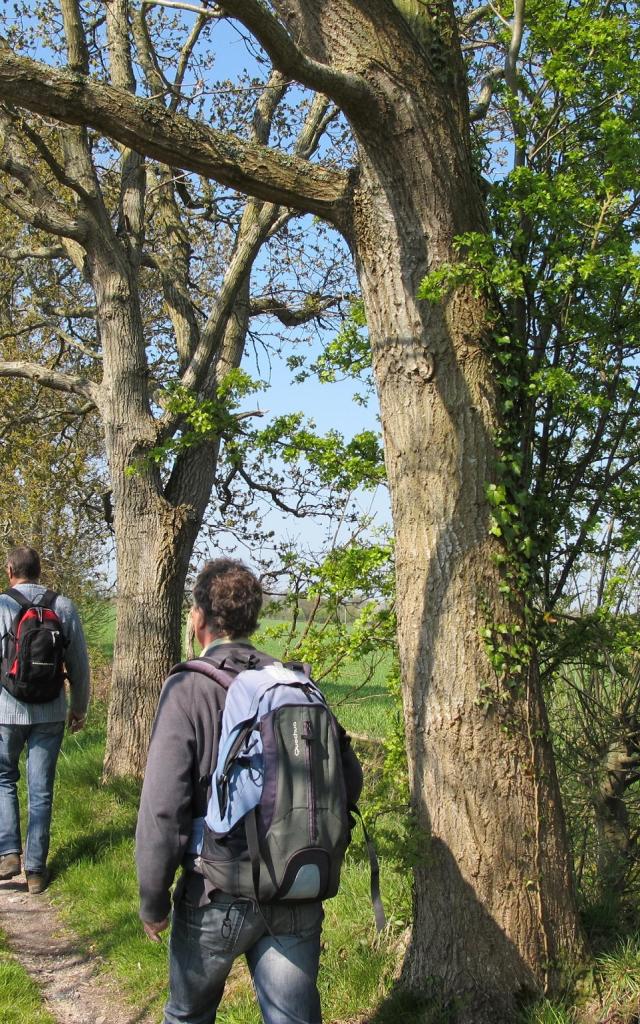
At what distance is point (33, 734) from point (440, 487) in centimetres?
386

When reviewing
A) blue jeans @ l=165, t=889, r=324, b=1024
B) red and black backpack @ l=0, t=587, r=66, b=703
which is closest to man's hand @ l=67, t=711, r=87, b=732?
red and black backpack @ l=0, t=587, r=66, b=703

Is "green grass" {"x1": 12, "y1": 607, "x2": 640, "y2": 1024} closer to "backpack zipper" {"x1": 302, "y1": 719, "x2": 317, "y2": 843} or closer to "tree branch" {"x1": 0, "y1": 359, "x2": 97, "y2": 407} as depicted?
"backpack zipper" {"x1": 302, "y1": 719, "x2": 317, "y2": 843}

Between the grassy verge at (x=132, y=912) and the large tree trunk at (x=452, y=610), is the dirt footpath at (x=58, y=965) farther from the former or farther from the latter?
the large tree trunk at (x=452, y=610)

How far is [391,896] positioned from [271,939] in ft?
7.33

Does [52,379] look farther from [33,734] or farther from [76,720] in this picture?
[33,734]

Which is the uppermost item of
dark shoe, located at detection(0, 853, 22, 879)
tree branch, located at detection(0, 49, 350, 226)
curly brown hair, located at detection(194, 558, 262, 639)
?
tree branch, located at detection(0, 49, 350, 226)

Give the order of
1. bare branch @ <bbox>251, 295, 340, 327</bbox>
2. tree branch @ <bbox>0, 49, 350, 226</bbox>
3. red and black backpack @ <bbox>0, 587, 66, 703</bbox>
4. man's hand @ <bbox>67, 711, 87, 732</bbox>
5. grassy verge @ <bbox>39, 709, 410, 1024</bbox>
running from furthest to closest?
bare branch @ <bbox>251, 295, 340, 327</bbox> < man's hand @ <bbox>67, 711, 87, 732</bbox> < red and black backpack @ <bbox>0, 587, 66, 703</bbox> < grassy verge @ <bbox>39, 709, 410, 1024</bbox> < tree branch @ <bbox>0, 49, 350, 226</bbox>

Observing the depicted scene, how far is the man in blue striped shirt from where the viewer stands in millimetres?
6531

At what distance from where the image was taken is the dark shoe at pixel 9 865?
6680 mm

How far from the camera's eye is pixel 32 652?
6.48 meters

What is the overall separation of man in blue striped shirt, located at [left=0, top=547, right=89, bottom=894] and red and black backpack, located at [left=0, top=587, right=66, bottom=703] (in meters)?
0.05

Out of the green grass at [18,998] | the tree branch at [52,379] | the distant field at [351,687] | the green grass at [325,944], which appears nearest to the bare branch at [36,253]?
the tree branch at [52,379]

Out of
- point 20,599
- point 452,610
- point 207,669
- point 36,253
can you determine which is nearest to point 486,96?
point 452,610

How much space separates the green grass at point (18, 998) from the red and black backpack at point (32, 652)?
171cm
